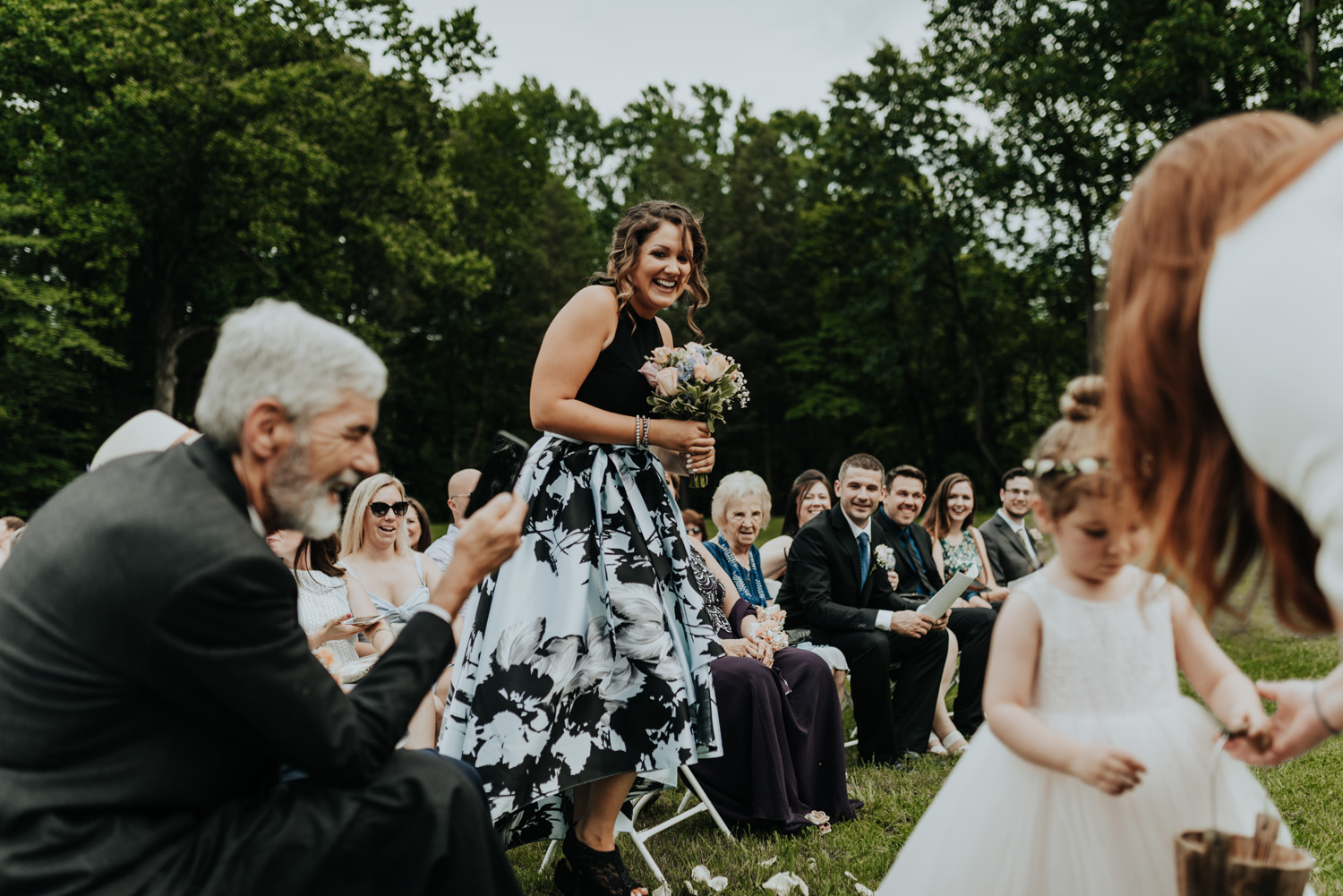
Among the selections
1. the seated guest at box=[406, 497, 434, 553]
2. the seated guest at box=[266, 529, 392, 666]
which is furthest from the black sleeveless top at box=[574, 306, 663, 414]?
the seated guest at box=[406, 497, 434, 553]

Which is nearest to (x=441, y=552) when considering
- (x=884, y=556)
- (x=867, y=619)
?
(x=867, y=619)

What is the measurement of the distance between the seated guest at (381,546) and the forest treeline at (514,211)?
54.3ft

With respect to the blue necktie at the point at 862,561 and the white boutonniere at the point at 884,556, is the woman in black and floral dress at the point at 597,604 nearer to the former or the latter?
the blue necktie at the point at 862,561

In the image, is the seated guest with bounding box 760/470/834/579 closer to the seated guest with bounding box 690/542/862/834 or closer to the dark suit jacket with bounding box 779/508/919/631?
the dark suit jacket with bounding box 779/508/919/631

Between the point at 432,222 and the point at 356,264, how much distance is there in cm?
601

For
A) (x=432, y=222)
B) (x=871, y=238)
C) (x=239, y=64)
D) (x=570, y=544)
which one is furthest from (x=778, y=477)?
(x=570, y=544)

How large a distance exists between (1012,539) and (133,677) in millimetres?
7624

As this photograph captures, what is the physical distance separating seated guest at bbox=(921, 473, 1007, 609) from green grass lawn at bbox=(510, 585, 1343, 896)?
2242 millimetres

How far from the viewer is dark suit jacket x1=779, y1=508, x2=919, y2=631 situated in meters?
6.29

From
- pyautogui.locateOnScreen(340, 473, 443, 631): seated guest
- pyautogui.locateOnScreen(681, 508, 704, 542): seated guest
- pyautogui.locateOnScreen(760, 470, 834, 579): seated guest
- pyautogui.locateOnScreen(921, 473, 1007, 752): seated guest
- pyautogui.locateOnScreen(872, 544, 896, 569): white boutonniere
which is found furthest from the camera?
pyautogui.locateOnScreen(681, 508, 704, 542): seated guest

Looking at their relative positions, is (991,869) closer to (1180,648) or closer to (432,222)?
(1180,648)

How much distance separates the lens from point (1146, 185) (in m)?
1.61

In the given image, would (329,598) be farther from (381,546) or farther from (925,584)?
(925,584)

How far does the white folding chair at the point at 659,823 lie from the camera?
3941 mm
